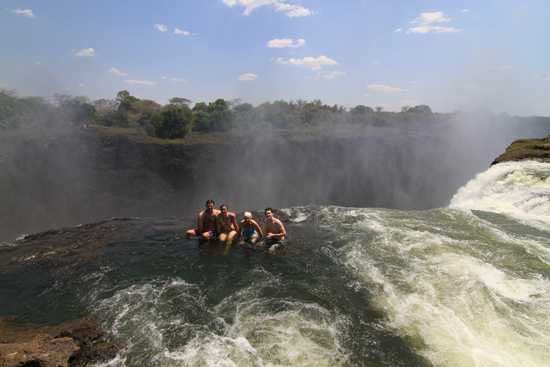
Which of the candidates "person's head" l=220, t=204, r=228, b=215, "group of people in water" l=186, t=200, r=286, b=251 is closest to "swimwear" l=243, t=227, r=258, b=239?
"group of people in water" l=186, t=200, r=286, b=251

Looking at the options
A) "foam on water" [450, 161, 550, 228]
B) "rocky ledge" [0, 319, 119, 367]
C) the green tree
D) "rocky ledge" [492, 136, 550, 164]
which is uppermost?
the green tree

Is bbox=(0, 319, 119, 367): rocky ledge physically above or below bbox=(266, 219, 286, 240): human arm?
below

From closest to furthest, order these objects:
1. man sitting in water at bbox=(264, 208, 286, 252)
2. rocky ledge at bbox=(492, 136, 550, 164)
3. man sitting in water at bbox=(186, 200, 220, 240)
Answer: man sitting in water at bbox=(264, 208, 286, 252), man sitting in water at bbox=(186, 200, 220, 240), rocky ledge at bbox=(492, 136, 550, 164)

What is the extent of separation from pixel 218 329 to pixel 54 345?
7.89 ft

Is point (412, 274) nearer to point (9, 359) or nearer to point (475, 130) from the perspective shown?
point (9, 359)

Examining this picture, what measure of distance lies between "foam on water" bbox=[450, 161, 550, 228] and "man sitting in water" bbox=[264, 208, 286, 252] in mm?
8104

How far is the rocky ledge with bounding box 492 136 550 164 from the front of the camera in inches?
650

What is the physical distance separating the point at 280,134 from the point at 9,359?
93.0 feet

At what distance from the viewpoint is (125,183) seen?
20.8 metres

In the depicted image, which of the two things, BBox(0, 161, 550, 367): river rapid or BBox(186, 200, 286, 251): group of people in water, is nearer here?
BBox(0, 161, 550, 367): river rapid

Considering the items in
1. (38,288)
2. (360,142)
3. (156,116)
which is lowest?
(38,288)

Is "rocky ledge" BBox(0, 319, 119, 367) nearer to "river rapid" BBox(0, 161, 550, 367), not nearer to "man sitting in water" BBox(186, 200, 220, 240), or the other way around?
"river rapid" BBox(0, 161, 550, 367)

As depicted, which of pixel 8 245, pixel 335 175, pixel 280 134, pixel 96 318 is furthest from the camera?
pixel 280 134

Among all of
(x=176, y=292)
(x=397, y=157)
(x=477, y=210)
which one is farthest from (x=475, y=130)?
(x=176, y=292)
